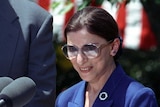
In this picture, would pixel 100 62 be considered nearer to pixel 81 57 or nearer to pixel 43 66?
pixel 81 57

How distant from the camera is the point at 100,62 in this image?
332 cm

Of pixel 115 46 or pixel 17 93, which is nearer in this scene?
pixel 17 93

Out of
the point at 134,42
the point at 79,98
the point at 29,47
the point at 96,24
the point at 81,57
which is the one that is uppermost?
the point at 96,24

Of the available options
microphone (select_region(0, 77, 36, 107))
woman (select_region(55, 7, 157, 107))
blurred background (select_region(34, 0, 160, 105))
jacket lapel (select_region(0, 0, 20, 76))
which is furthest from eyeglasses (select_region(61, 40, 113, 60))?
blurred background (select_region(34, 0, 160, 105))

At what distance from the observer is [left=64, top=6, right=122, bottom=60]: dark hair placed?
10.8ft

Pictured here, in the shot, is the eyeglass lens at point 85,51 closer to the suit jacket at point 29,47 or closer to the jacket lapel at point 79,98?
the jacket lapel at point 79,98

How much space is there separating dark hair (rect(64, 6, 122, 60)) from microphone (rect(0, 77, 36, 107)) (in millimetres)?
705

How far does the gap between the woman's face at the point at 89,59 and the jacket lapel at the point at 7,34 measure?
0.54 metres

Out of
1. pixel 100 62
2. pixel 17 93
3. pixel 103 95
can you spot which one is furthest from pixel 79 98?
pixel 17 93

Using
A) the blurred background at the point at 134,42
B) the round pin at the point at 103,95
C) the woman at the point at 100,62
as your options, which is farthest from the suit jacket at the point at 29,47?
the blurred background at the point at 134,42

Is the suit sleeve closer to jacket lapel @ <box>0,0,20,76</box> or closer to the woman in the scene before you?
jacket lapel @ <box>0,0,20,76</box>

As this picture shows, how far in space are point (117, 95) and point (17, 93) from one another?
2.99 ft

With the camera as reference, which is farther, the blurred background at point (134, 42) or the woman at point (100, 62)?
the blurred background at point (134, 42)

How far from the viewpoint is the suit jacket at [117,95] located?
3.26 metres
